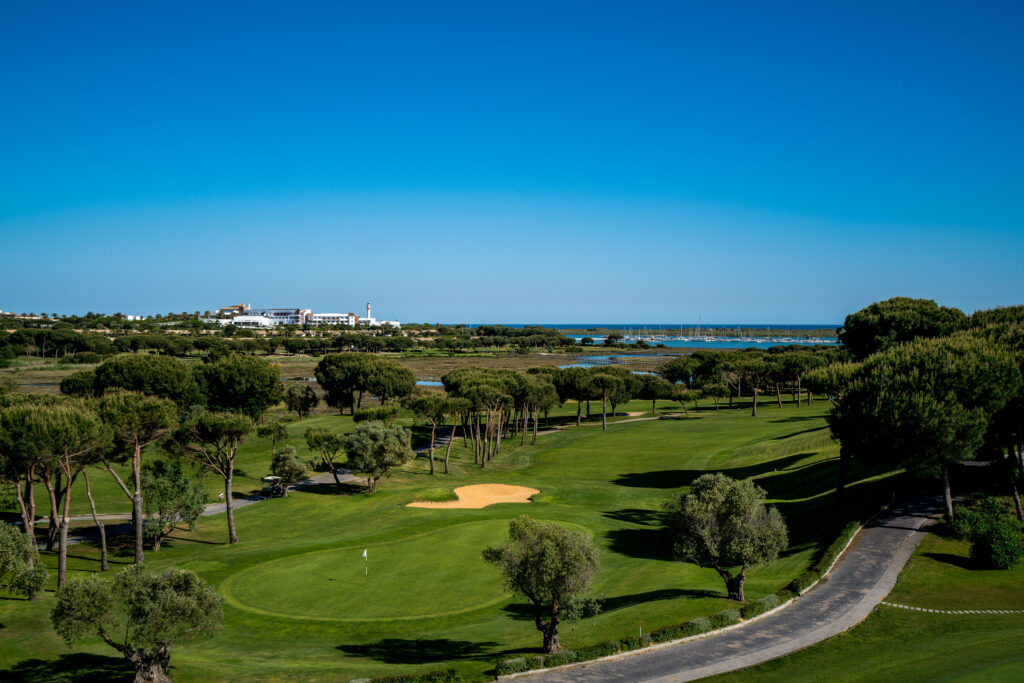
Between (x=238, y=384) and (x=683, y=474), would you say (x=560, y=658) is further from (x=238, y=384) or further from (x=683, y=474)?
(x=238, y=384)

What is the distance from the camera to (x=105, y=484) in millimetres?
56625

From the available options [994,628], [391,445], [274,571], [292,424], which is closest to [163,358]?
[292,424]

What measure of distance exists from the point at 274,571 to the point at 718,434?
6166 centimetres

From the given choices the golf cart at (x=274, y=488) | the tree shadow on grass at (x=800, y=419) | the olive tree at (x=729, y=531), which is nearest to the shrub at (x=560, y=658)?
the olive tree at (x=729, y=531)

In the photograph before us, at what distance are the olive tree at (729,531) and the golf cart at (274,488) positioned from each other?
37.0 metres

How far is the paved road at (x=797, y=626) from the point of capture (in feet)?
70.9

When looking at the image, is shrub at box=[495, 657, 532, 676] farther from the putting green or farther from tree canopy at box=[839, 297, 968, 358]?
tree canopy at box=[839, 297, 968, 358]

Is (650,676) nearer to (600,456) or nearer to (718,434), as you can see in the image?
(600,456)

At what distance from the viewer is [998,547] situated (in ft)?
101

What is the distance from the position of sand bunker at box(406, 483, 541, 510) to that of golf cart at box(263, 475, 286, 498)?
1278cm

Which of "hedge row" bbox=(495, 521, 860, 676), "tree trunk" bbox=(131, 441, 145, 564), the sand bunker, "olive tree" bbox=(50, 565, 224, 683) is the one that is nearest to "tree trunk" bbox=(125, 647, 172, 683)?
"olive tree" bbox=(50, 565, 224, 683)

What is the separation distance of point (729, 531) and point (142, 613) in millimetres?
22831

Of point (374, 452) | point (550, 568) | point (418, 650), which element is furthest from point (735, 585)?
point (374, 452)

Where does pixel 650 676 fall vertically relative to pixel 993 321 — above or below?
below
